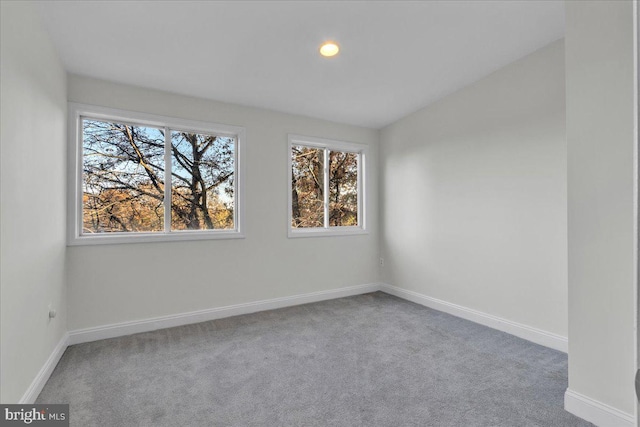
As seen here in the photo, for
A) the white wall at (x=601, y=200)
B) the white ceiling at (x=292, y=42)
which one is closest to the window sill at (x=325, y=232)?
the white ceiling at (x=292, y=42)

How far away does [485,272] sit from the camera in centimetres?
335

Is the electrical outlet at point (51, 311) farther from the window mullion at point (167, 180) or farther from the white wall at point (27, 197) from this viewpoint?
the window mullion at point (167, 180)

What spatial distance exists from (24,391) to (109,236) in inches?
56.8

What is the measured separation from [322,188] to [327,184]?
0.31 ft

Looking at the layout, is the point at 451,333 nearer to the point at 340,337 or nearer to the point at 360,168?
the point at 340,337

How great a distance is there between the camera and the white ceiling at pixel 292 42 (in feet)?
7.44

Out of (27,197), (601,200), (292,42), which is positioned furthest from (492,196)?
(27,197)

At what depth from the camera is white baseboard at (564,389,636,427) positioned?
1.68m

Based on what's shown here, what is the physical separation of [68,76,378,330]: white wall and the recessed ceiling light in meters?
1.24

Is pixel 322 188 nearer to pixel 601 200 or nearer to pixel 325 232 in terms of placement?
pixel 325 232

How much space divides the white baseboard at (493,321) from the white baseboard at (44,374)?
363 centimetres

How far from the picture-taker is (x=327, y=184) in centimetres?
446

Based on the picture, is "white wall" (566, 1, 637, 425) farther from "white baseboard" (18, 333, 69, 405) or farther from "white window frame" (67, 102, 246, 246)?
"white baseboard" (18, 333, 69, 405)

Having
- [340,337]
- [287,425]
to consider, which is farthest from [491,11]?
[287,425]
